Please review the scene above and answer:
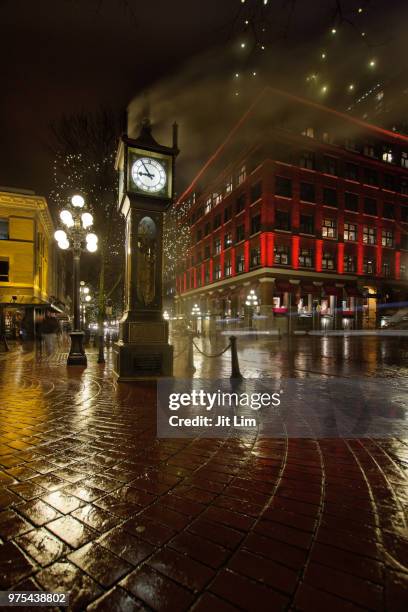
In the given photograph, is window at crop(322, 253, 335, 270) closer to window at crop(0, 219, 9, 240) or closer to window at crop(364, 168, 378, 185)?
window at crop(364, 168, 378, 185)

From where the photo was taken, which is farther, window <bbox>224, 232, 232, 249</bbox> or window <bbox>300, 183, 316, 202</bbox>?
window <bbox>224, 232, 232, 249</bbox>

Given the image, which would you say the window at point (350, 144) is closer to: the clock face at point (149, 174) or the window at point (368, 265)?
the window at point (368, 265)

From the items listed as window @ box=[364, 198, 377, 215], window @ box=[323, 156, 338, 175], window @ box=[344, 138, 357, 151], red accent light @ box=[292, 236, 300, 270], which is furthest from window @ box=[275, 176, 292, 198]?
window @ box=[364, 198, 377, 215]

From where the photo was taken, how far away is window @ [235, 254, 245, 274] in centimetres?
3647

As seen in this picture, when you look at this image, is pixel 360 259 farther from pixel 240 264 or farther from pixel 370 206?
pixel 240 264

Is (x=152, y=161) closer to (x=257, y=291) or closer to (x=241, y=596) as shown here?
(x=241, y=596)

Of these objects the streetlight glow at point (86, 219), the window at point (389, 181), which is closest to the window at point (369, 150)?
the window at point (389, 181)

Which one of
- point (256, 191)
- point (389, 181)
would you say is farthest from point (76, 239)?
point (389, 181)

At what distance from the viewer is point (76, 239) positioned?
10.3 m

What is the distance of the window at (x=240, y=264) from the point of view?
36.5 meters

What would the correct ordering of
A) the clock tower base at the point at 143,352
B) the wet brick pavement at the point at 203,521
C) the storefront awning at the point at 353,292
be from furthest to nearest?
the storefront awning at the point at 353,292
the clock tower base at the point at 143,352
the wet brick pavement at the point at 203,521

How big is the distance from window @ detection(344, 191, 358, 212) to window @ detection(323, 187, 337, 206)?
163 cm

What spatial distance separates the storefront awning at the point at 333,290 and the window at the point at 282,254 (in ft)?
17.2

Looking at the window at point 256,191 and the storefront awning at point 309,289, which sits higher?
the window at point 256,191
